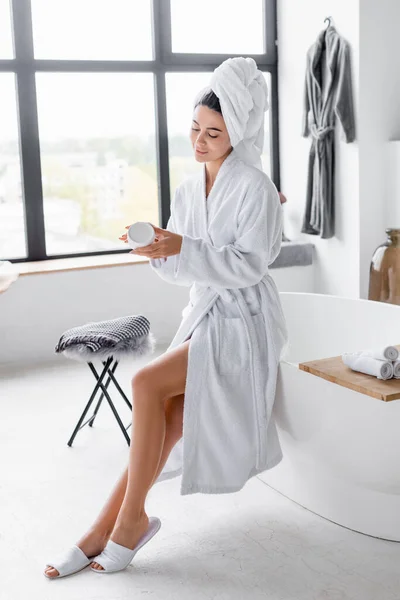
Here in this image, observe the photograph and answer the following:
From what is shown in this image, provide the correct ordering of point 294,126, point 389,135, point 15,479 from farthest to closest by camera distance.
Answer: point 294,126 → point 389,135 → point 15,479

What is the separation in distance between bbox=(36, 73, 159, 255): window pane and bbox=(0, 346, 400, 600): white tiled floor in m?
2.07

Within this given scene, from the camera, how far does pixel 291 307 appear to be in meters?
3.71

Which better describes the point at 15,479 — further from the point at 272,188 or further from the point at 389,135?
the point at 389,135

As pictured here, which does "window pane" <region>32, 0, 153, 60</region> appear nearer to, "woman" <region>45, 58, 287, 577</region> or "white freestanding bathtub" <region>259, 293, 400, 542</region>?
"woman" <region>45, 58, 287, 577</region>

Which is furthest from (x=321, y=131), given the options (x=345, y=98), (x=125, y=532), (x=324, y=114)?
(x=125, y=532)

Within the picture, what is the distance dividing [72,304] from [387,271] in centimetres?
183

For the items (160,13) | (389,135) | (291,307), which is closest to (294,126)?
(389,135)

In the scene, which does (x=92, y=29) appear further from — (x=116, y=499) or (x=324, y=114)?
(x=116, y=499)

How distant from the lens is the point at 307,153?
520 centimetres

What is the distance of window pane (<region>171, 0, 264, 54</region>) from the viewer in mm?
5180

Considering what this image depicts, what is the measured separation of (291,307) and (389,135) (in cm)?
170

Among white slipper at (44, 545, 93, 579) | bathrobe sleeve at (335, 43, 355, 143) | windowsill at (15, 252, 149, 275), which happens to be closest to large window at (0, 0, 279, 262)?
windowsill at (15, 252, 149, 275)

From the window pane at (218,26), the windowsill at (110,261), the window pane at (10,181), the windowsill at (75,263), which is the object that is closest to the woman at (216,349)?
the windowsill at (110,261)

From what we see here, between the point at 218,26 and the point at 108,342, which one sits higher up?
the point at 218,26
